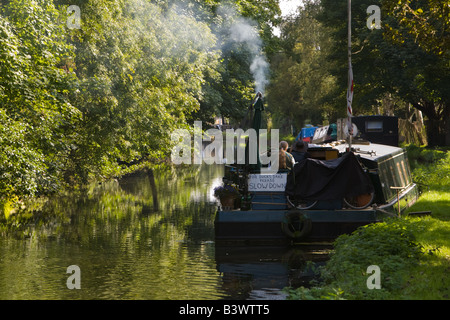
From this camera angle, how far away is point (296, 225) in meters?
15.4

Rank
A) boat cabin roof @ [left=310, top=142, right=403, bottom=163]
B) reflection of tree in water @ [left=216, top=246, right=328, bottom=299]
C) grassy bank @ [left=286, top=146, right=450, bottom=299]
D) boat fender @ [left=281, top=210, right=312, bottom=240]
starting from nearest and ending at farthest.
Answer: grassy bank @ [left=286, top=146, right=450, bottom=299]
reflection of tree in water @ [left=216, top=246, right=328, bottom=299]
boat fender @ [left=281, top=210, right=312, bottom=240]
boat cabin roof @ [left=310, top=142, right=403, bottom=163]

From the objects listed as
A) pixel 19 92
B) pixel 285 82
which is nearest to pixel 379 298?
pixel 19 92

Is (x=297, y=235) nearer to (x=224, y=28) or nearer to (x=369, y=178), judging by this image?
(x=369, y=178)

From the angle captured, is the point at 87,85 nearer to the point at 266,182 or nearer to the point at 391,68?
the point at 266,182

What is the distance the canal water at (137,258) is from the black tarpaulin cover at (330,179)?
1.49 meters

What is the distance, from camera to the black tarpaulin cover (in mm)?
15547

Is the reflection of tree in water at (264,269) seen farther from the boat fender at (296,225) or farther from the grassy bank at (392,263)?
the grassy bank at (392,263)

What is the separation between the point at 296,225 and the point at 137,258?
3.91m

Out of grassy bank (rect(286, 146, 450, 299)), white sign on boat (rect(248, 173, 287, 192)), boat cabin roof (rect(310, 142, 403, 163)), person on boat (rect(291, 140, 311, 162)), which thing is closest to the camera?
grassy bank (rect(286, 146, 450, 299))

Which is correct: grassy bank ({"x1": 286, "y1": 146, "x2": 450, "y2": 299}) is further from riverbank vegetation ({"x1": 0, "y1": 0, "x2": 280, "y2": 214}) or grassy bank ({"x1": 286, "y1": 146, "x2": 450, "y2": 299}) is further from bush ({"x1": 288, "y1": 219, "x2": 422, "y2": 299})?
riverbank vegetation ({"x1": 0, "y1": 0, "x2": 280, "y2": 214})

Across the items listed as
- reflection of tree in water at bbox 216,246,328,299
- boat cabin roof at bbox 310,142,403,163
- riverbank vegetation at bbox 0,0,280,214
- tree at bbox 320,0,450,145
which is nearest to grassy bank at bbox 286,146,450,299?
reflection of tree in water at bbox 216,246,328,299

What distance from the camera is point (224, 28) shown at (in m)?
38.5

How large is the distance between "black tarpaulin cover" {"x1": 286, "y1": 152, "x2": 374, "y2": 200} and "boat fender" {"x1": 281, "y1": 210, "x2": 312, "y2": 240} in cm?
53

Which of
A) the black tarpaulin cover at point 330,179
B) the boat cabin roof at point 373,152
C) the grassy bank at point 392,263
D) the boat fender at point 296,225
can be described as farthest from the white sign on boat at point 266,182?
the grassy bank at point 392,263
